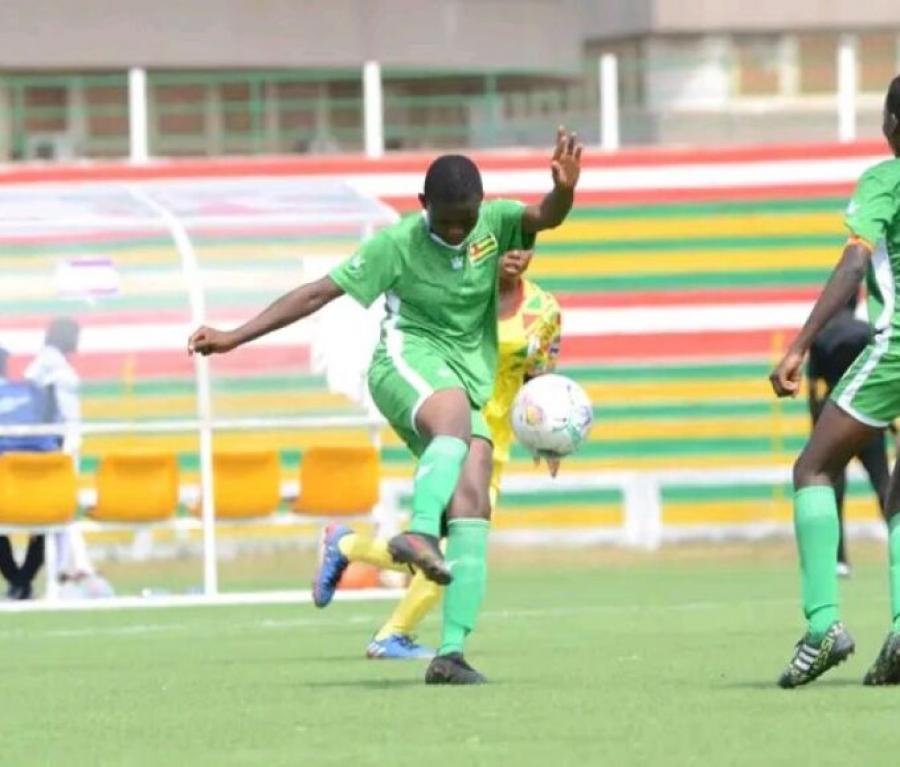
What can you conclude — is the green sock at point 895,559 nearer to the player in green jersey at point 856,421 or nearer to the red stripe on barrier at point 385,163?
the player in green jersey at point 856,421

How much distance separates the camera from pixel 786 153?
27156mm

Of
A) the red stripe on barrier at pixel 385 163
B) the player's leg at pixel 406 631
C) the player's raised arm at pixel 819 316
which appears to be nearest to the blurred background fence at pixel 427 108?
the red stripe on barrier at pixel 385 163

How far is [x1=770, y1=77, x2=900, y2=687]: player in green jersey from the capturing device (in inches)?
435

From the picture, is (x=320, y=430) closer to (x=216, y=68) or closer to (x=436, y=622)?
(x=436, y=622)

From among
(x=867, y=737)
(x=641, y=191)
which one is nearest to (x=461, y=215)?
(x=867, y=737)

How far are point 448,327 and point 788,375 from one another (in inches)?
75.4

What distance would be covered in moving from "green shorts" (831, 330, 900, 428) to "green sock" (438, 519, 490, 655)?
1.60 meters

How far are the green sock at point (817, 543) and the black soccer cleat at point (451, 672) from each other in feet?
4.49

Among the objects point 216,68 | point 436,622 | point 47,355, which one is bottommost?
point 436,622

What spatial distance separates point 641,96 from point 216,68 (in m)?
4.95

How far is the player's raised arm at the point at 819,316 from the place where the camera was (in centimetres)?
1070

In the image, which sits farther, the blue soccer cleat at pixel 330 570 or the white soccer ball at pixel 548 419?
the white soccer ball at pixel 548 419

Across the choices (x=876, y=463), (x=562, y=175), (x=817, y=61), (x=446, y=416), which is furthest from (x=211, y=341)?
(x=817, y=61)

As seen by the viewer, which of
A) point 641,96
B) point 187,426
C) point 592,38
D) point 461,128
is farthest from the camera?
point 592,38
